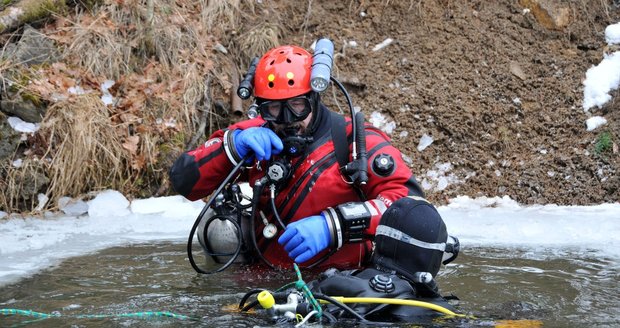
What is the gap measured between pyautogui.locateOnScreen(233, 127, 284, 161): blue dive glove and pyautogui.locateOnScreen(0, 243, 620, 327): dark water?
749mm

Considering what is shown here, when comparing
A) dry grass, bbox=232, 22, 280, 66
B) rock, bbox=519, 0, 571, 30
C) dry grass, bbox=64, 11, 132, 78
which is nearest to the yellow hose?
dry grass, bbox=64, 11, 132, 78

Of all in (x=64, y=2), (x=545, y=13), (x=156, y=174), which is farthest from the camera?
(x=545, y=13)

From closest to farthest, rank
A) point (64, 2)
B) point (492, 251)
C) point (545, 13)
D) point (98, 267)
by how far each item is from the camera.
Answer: point (98, 267) < point (492, 251) < point (64, 2) < point (545, 13)

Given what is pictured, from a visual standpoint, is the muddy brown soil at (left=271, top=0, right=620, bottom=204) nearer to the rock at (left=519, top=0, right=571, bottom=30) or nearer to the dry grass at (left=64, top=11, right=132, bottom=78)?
the rock at (left=519, top=0, right=571, bottom=30)

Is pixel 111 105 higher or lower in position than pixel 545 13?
lower

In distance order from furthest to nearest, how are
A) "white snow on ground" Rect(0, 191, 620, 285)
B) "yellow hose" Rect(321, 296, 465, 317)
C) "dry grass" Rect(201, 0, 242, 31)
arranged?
"dry grass" Rect(201, 0, 242, 31), "white snow on ground" Rect(0, 191, 620, 285), "yellow hose" Rect(321, 296, 465, 317)

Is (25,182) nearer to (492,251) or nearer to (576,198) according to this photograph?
(492,251)

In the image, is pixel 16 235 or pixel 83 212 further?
pixel 83 212

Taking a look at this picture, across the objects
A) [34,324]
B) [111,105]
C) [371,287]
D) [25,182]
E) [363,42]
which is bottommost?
[34,324]

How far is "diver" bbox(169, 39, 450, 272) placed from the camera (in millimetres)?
3830

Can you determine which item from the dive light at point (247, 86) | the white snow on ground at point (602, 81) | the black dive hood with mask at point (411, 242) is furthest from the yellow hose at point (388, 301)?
the white snow on ground at point (602, 81)

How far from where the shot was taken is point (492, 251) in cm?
521

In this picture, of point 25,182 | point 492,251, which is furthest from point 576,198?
point 25,182

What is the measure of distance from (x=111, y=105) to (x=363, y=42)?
2.81 meters
